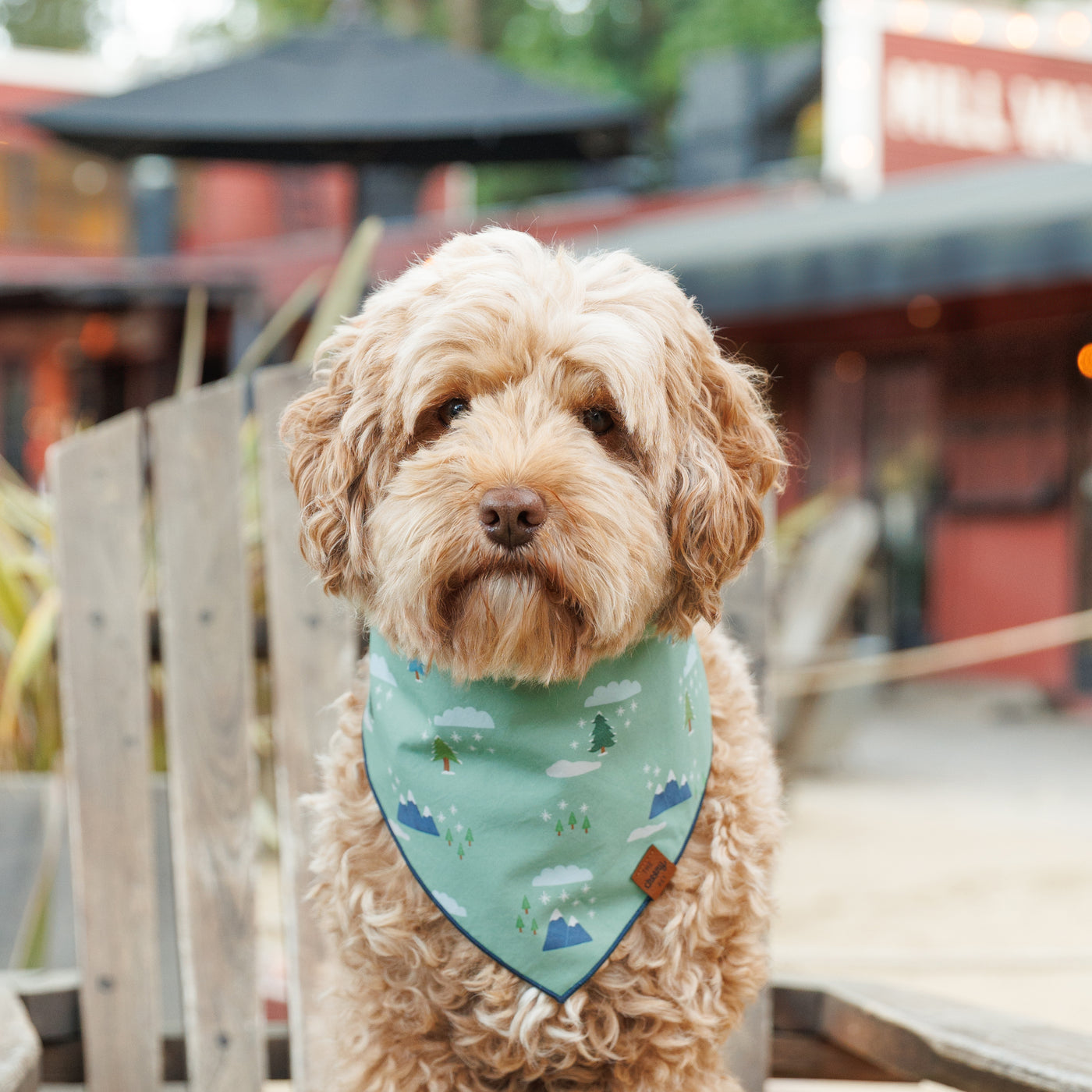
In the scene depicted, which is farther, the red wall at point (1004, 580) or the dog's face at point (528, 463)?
the red wall at point (1004, 580)

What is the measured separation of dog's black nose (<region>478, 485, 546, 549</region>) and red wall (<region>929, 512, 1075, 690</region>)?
28.4 ft

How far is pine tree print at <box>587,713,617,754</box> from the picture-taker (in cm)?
176

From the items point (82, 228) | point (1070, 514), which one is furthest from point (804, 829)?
point (82, 228)

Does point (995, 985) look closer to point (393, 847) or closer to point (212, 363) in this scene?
point (393, 847)

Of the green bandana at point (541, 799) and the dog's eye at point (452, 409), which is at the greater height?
the dog's eye at point (452, 409)

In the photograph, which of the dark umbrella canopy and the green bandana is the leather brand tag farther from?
the dark umbrella canopy

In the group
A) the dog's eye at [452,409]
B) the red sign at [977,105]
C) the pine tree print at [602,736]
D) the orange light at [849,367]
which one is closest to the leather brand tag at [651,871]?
the pine tree print at [602,736]

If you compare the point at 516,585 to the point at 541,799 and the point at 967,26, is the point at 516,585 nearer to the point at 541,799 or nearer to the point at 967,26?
the point at 541,799

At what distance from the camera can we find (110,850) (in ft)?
7.72

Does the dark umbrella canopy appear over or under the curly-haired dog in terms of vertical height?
over

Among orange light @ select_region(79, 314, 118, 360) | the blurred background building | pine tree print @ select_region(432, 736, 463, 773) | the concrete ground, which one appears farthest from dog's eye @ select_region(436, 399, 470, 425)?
orange light @ select_region(79, 314, 118, 360)

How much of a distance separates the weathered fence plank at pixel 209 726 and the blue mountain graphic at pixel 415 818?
0.69 meters

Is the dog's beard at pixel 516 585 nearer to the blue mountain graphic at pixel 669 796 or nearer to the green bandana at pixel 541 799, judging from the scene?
the green bandana at pixel 541 799

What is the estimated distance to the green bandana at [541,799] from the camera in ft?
5.74
